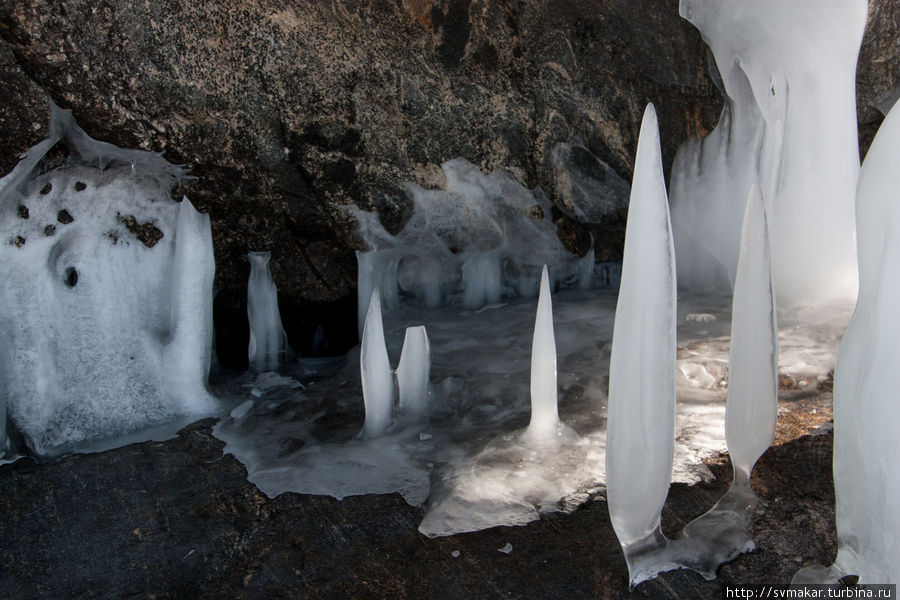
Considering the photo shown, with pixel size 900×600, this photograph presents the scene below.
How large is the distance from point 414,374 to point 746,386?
172 cm

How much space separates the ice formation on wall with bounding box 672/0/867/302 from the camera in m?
4.57

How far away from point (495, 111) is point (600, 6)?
0.97m

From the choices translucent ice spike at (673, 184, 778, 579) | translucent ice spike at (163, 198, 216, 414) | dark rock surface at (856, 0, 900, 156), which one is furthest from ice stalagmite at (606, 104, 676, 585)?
dark rock surface at (856, 0, 900, 156)

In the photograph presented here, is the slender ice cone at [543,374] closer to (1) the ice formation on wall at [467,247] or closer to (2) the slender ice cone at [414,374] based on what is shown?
(2) the slender ice cone at [414,374]

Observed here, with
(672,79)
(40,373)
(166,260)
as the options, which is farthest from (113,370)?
(672,79)

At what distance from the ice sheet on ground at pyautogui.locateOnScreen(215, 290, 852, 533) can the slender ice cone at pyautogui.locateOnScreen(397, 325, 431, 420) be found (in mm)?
108

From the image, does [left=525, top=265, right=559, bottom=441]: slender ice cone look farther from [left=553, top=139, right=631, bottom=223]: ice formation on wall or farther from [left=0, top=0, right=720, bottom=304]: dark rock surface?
[left=553, top=139, right=631, bottom=223]: ice formation on wall

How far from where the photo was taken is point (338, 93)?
449 centimetres

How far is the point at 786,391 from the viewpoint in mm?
3738

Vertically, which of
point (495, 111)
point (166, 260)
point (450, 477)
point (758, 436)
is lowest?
point (450, 477)

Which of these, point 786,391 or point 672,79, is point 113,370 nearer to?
point 786,391

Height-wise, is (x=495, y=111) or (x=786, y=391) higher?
(x=495, y=111)

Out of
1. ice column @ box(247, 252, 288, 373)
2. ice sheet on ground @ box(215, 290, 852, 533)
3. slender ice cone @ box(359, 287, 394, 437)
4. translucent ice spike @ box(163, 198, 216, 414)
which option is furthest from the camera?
ice column @ box(247, 252, 288, 373)

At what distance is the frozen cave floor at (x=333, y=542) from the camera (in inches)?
97.9
